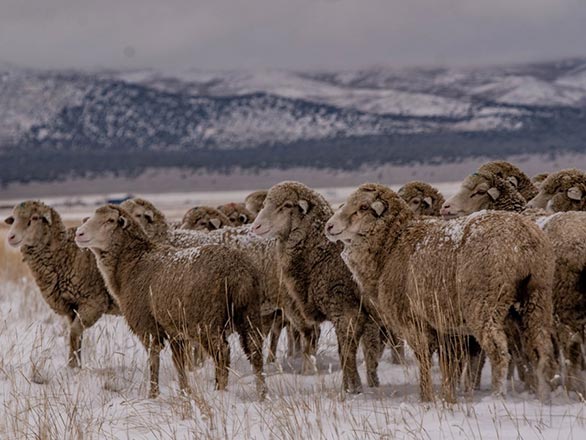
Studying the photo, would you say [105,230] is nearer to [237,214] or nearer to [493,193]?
[493,193]

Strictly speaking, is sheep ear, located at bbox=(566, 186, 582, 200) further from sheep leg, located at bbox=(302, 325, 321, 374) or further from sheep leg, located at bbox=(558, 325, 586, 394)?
sheep leg, located at bbox=(302, 325, 321, 374)

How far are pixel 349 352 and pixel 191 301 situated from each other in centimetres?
151

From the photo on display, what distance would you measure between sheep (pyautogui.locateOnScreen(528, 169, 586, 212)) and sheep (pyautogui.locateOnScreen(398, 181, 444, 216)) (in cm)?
182

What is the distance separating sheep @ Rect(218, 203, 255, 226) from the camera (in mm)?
14483

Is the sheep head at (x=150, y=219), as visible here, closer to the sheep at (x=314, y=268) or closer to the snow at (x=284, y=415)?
the sheep at (x=314, y=268)

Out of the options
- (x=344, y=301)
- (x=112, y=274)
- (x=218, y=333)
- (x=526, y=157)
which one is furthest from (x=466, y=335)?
(x=526, y=157)

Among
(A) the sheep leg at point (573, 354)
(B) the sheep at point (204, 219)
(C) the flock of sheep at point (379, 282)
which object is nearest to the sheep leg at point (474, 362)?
(C) the flock of sheep at point (379, 282)

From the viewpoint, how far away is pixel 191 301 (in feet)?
27.5

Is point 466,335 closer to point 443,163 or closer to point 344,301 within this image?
point 344,301

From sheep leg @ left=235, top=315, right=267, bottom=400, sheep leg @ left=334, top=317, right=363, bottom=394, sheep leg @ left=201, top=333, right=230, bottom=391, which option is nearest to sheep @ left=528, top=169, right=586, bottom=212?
sheep leg @ left=334, top=317, right=363, bottom=394

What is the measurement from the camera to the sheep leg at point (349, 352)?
8.31m

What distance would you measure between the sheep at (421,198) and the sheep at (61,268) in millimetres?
3862

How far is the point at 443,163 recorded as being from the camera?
151 meters

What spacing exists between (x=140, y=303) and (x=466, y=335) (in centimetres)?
323
